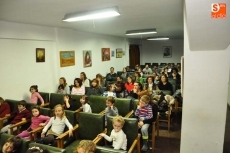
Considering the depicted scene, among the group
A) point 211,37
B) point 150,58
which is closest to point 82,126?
point 211,37

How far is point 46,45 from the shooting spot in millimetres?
5168

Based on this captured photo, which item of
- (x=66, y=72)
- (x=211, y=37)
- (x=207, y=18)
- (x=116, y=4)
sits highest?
(x=116, y=4)

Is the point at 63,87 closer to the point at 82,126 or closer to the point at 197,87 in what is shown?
the point at 82,126

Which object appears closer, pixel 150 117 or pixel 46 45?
pixel 150 117

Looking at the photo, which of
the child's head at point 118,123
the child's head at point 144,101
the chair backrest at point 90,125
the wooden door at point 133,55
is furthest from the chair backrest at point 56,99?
the wooden door at point 133,55

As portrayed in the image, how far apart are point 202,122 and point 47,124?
252cm

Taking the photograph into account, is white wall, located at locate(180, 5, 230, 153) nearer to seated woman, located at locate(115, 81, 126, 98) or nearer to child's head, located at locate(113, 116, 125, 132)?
child's head, located at locate(113, 116, 125, 132)

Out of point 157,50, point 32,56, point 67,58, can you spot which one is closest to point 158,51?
point 157,50

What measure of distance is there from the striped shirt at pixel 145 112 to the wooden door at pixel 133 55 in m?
8.34

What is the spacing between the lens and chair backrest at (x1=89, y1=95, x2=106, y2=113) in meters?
3.92

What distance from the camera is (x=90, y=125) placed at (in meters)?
2.87

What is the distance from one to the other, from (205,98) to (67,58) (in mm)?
4481

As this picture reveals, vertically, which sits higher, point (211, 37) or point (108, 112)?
point (211, 37)

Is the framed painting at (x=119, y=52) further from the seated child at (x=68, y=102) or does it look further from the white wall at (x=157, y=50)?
the seated child at (x=68, y=102)
